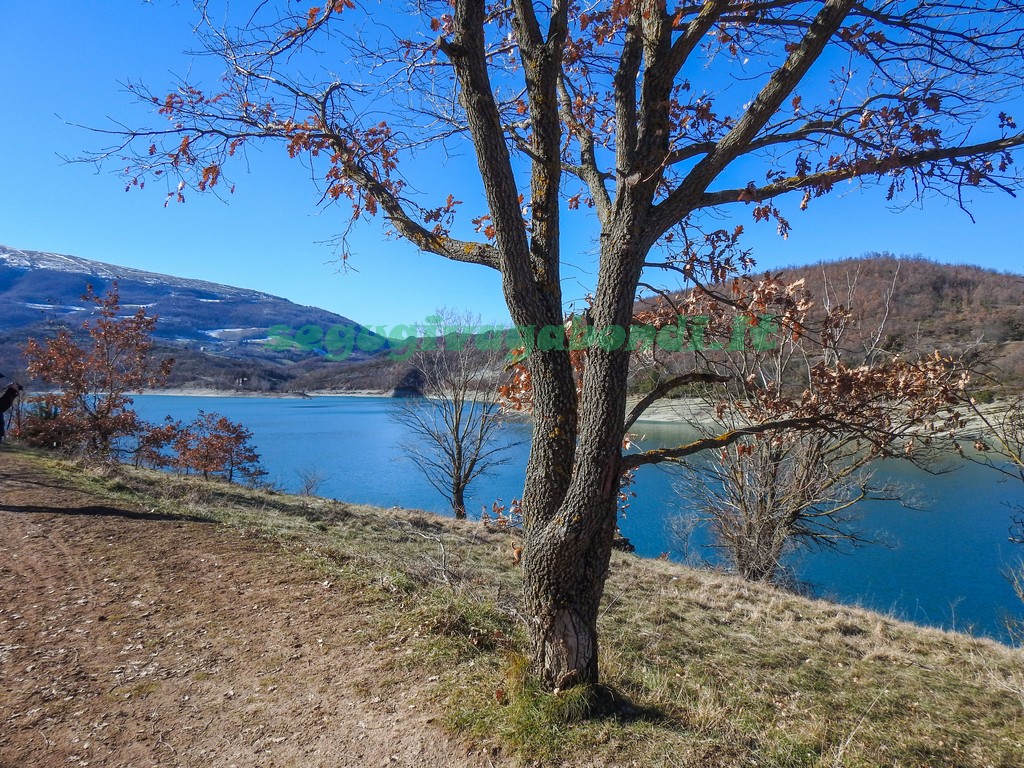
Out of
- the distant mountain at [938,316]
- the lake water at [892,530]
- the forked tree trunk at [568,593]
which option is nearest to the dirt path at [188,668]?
the forked tree trunk at [568,593]

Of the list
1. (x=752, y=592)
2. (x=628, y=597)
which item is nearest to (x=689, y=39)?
(x=628, y=597)

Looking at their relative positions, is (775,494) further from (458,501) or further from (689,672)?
(458,501)

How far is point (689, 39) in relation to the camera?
2.73 m

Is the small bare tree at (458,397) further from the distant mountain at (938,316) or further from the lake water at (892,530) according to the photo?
the distant mountain at (938,316)

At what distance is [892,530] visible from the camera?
61.1ft

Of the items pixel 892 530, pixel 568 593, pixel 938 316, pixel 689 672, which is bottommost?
pixel 892 530

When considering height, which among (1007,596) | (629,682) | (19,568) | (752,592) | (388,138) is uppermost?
(388,138)

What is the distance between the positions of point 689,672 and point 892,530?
60.4 feet

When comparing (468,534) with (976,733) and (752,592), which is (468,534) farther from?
(976,733)

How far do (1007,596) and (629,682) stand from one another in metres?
16.4

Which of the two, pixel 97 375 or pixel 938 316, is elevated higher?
pixel 938 316

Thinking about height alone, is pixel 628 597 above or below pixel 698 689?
below

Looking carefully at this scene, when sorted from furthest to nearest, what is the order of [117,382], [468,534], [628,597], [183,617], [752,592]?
[117,382], [468,534], [752,592], [628,597], [183,617]

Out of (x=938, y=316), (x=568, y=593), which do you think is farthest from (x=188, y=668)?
(x=938, y=316)
